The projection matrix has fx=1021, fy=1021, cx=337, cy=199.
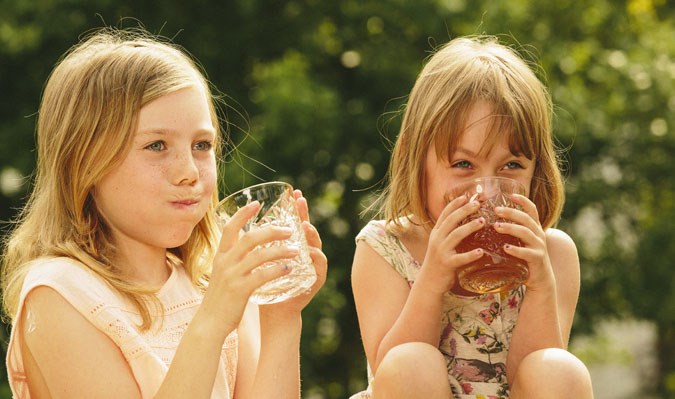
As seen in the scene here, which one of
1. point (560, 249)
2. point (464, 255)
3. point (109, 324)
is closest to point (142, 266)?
point (109, 324)

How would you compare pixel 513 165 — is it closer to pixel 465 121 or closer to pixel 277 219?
pixel 465 121

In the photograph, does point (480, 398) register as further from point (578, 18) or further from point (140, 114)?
point (578, 18)

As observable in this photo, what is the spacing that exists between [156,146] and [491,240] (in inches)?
36.0

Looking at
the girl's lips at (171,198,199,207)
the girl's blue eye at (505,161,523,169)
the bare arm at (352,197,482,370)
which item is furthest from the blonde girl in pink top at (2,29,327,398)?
the girl's blue eye at (505,161,523,169)

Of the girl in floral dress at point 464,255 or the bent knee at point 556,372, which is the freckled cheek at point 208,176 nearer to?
the girl in floral dress at point 464,255

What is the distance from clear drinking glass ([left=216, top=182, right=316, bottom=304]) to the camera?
8.08 feet

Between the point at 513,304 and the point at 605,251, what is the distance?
336 cm

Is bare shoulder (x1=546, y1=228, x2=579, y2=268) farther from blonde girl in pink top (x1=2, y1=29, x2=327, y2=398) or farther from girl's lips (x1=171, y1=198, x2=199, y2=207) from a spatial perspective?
girl's lips (x1=171, y1=198, x2=199, y2=207)

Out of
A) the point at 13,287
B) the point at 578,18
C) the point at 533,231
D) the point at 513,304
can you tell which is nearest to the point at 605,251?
the point at 578,18

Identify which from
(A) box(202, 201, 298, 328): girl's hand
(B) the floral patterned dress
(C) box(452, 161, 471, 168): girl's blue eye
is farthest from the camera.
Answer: (B) the floral patterned dress

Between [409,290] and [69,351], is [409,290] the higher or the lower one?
the higher one

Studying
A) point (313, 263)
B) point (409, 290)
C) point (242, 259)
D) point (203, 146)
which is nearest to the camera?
point (242, 259)

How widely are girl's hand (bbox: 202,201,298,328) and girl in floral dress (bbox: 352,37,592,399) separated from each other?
1.45 feet

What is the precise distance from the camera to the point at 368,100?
6.22 m
